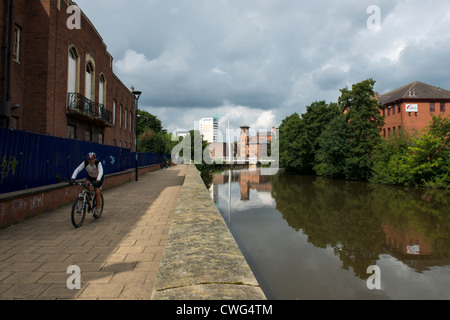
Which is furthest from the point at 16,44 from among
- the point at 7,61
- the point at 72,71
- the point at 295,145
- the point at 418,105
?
the point at 418,105

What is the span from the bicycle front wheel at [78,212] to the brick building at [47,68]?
8.31 m

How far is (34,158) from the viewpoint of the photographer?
7.79 meters

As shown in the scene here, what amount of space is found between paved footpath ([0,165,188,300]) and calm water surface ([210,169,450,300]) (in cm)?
230

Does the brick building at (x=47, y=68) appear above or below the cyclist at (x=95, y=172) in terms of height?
A: above

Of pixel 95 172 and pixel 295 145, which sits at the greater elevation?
pixel 295 145

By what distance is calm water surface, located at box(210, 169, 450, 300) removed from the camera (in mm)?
5219

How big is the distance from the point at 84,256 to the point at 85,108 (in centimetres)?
1552

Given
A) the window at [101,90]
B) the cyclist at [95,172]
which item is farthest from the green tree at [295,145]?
the cyclist at [95,172]

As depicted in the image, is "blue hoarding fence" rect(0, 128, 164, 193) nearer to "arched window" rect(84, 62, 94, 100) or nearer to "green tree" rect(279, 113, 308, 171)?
"arched window" rect(84, 62, 94, 100)

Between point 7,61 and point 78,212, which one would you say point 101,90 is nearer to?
point 7,61

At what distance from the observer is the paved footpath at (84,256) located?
3146 mm

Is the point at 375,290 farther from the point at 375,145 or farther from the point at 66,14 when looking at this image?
the point at 375,145

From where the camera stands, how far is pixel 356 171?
3156cm

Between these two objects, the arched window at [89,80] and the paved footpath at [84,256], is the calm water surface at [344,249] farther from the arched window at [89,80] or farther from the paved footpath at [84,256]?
the arched window at [89,80]
